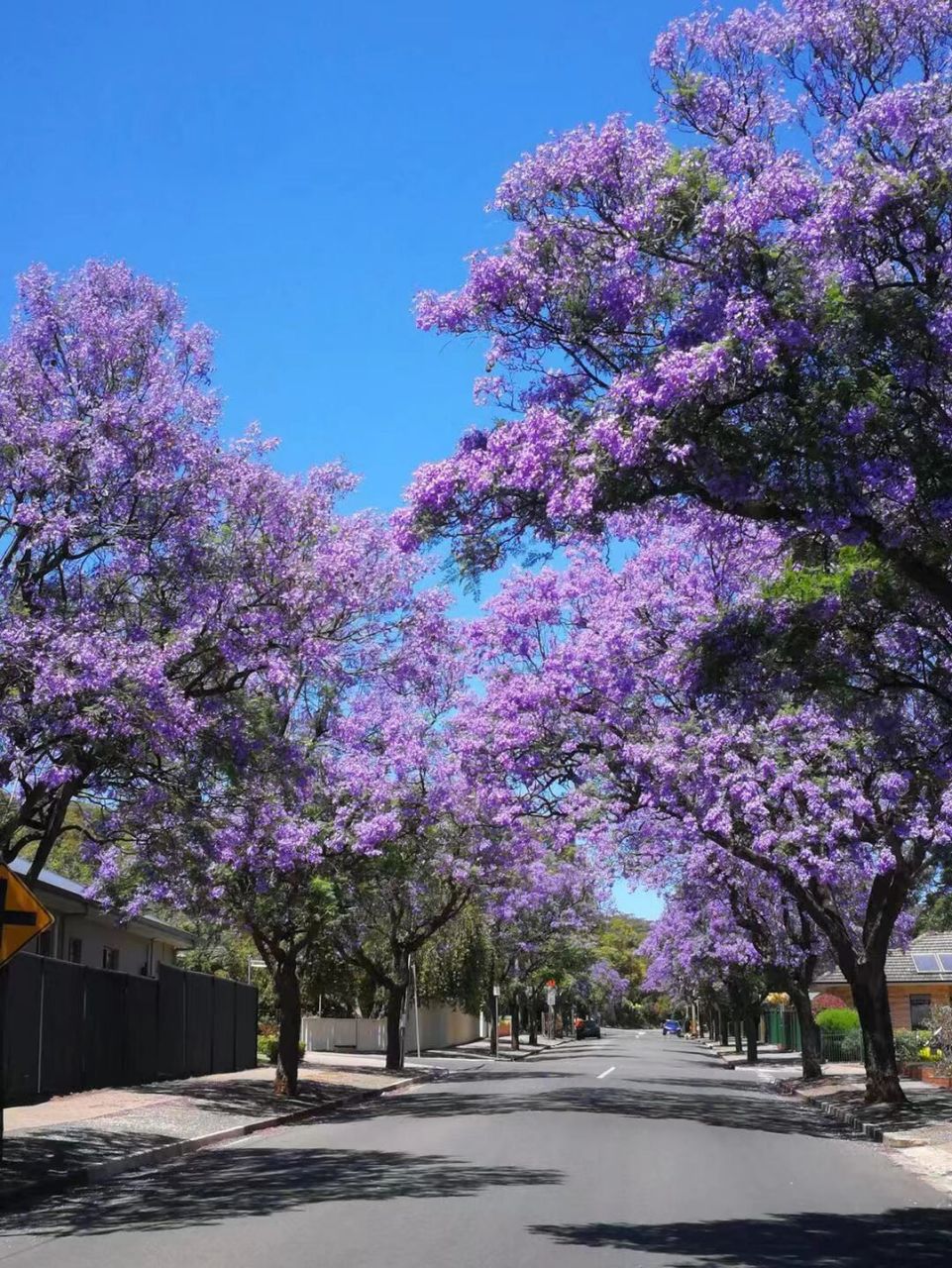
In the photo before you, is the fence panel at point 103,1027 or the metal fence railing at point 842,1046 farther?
the metal fence railing at point 842,1046

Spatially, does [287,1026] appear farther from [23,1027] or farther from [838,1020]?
[838,1020]

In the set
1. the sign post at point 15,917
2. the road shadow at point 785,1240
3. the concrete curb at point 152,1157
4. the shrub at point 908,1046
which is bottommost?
the shrub at point 908,1046

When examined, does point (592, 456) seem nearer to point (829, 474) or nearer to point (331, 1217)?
point (829, 474)

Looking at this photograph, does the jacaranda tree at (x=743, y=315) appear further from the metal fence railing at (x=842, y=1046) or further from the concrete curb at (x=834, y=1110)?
the metal fence railing at (x=842, y=1046)

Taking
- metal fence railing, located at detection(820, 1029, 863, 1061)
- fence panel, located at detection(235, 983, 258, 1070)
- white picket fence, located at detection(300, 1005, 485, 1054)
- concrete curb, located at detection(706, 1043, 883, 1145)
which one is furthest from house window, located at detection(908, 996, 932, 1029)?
fence panel, located at detection(235, 983, 258, 1070)

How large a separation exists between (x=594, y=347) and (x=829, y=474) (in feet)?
7.82

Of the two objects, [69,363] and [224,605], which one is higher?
[69,363]

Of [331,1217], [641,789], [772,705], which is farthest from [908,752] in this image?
[331,1217]

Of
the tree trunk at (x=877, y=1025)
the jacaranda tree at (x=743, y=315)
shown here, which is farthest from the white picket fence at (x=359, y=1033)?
the jacaranda tree at (x=743, y=315)

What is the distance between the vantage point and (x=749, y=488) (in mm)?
10242

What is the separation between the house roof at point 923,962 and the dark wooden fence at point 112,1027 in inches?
1123

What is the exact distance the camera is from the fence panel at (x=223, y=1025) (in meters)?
32.6

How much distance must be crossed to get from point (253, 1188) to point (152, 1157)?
396cm

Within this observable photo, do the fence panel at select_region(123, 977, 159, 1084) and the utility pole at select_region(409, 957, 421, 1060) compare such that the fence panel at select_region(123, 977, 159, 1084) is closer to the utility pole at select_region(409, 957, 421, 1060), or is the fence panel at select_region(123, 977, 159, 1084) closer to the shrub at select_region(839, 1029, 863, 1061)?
the utility pole at select_region(409, 957, 421, 1060)
